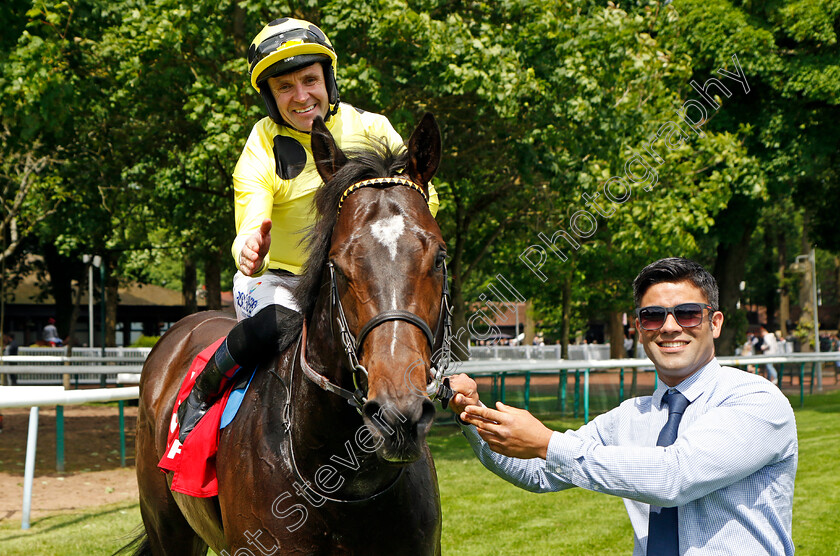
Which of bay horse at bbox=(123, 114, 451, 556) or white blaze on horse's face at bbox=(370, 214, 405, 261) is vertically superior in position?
white blaze on horse's face at bbox=(370, 214, 405, 261)

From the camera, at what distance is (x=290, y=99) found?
3.13 metres

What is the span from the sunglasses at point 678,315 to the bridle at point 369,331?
61 cm

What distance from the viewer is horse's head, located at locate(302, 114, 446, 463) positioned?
6.41ft

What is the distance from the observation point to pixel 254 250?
8.14 ft

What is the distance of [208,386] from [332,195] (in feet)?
3.91

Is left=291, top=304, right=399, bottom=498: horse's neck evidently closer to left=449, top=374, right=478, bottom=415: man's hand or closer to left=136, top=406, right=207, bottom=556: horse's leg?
left=449, top=374, right=478, bottom=415: man's hand

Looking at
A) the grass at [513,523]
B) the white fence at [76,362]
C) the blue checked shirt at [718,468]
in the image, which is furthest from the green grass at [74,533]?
the white fence at [76,362]

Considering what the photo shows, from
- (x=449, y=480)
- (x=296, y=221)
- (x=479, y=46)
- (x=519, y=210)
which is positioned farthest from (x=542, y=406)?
(x=296, y=221)

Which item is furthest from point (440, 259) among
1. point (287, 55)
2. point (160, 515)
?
point (160, 515)

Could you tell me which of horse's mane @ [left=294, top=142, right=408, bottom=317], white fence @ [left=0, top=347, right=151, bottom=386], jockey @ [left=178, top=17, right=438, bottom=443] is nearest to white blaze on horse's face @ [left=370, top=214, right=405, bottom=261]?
horse's mane @ [left=294, top=142, right=408, bottom=317]

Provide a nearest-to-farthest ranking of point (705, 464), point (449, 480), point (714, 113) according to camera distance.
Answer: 1. point (705, 464)
2. point (449, 480)
3. point (714, 113)

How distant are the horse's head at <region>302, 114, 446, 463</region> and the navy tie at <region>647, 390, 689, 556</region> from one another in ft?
2.39

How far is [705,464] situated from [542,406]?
1168 cm

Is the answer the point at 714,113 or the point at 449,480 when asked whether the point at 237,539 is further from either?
the point at 714,113
